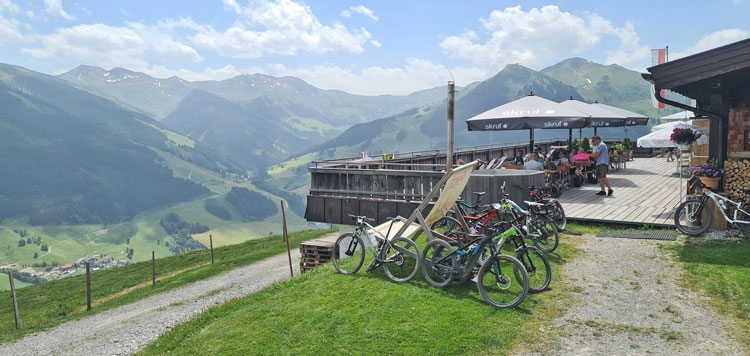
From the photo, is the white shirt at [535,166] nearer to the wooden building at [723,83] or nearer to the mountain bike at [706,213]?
the wooden building at [723,83]

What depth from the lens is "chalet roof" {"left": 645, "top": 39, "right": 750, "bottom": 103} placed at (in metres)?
9.36

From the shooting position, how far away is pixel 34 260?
198 metres

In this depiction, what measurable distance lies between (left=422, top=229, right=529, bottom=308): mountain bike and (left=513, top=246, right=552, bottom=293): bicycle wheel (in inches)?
8.1

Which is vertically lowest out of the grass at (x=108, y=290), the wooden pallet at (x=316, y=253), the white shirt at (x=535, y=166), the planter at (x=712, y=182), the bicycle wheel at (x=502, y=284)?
the grass at (x=108, y=290)

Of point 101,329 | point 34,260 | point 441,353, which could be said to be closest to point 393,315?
point 441,353

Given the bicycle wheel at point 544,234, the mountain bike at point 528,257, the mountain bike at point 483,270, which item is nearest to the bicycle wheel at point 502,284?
the mountain bike at point 483,270

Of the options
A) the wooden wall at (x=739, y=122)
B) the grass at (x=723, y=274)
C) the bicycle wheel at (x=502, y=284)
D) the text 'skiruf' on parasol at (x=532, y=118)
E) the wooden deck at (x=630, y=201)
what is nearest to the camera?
the grass at (x=723, y=274)

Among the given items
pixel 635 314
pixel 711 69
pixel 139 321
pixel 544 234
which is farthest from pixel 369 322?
pixel 139 321

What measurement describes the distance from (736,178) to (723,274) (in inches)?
140

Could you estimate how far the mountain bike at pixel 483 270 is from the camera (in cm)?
680

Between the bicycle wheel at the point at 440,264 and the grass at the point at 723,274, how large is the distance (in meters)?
3.46

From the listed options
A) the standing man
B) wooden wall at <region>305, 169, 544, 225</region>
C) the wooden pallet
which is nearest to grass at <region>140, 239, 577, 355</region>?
wooden wall at <region>305, 169, 544, 225</region>

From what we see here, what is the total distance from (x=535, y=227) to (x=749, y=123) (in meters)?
5.31

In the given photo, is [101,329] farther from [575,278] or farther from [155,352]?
[575,278]
